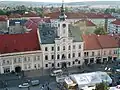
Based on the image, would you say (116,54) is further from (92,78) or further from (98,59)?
(92,78)

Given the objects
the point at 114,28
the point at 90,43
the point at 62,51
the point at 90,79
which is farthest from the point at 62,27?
the point at 114,28

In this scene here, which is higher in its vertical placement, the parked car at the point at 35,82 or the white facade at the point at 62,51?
the white facade at the point at 62,51

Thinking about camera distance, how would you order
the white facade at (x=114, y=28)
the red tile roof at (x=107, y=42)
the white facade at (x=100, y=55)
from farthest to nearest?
the white facade at (x=114, y=28) < the red tile roof at (x=107, y=42) < the white facade at (x=100, y=55)

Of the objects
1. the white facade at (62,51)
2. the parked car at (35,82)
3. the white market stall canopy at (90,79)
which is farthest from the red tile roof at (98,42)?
the parked car at (35,82)

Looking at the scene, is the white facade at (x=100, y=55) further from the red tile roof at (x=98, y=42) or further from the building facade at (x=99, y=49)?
the red tile roof at (x=98, y=42)

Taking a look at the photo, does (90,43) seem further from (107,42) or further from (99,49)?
(107,42)

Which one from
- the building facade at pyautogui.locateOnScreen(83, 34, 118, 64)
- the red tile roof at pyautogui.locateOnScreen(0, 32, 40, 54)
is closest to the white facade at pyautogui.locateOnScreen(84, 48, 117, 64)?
the building facade at pyautogui.locateOnScreen(83, 34, 118, 64)
